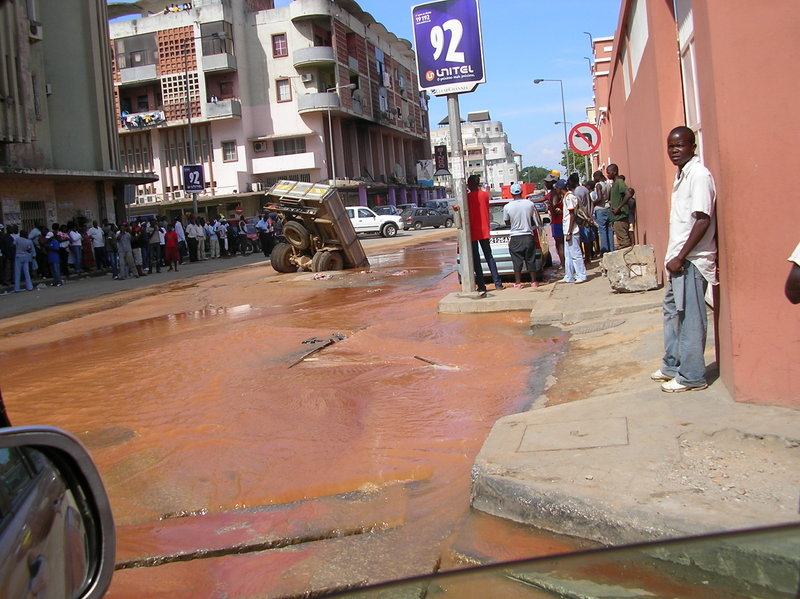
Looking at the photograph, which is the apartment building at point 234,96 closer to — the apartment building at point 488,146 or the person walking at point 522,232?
the person walking at point 522,232

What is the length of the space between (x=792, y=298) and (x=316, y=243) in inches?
642

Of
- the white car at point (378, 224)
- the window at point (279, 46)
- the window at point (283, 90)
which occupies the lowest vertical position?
the white car at point (378, 224)

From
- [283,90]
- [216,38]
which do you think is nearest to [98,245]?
[216,38]

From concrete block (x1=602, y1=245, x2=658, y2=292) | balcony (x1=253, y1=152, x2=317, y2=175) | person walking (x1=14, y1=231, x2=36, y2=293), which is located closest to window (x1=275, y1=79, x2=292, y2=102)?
balcony (x1=253, y1=152, x2=317, y2=175)

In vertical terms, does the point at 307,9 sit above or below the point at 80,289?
above

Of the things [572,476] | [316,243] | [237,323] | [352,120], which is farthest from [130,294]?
[352,120]

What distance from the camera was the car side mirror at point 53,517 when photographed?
5.15 ft

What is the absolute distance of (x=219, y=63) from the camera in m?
51.4

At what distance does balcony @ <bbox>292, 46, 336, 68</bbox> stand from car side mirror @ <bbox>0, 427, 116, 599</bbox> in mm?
52962

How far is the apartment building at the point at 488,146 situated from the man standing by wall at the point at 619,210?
11977 cm

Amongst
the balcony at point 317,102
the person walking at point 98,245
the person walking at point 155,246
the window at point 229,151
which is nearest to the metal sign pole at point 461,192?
the person walking at point 155,246

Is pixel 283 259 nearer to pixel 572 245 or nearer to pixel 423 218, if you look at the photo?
pixel 572 245

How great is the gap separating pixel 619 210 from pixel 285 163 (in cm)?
4227

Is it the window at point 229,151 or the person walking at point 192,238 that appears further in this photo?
the window at point 229,151
